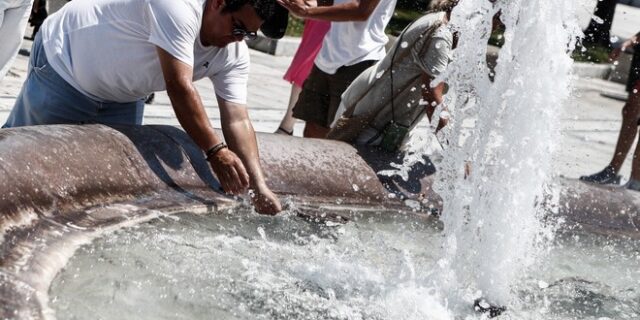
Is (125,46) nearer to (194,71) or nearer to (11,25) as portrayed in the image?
(194,71)

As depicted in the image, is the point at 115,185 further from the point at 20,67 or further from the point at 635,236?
the point at 20,67

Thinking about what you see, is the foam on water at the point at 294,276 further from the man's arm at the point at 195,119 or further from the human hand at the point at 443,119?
the human hand at the point at 443,119

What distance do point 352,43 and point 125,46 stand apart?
6.64ft

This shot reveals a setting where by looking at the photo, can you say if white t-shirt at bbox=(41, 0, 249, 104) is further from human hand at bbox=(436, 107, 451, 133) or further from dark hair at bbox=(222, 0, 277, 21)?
human hand at bbox=(436, 107, 451, 133)

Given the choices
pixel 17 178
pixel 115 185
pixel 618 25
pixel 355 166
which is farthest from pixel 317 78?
pixel 618 25

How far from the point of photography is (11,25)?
4738 millimetres

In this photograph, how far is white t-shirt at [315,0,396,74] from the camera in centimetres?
565

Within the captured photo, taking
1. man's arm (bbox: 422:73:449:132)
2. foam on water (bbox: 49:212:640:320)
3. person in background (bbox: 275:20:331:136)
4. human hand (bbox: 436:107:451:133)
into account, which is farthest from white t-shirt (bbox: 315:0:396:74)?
foam on water (bbox: 49:212:640:320)

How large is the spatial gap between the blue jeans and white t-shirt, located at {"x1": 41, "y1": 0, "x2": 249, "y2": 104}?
0.03m

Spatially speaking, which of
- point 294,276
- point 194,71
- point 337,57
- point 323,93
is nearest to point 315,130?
point 323,93

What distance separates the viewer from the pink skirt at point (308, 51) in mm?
6430

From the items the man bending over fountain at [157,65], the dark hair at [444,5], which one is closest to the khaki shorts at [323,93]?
the dark hair at [444,5]

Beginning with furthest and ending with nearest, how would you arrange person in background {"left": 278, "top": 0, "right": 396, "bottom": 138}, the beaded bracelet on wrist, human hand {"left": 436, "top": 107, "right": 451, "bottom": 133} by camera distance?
person in background {"left": 278, "top": 0, "right": 396, "bottom": 138}
human hand {"left": 436, "top": 107, "right": 451, "bottom": 133}
the beaded bracelet on wrist

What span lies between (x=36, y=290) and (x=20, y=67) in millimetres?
5349
